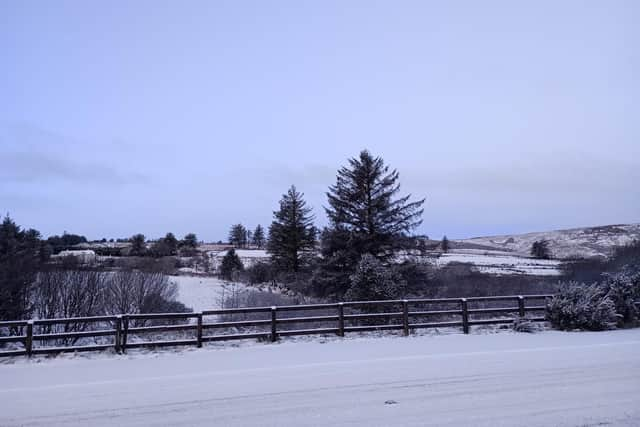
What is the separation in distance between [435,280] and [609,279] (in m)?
14.7

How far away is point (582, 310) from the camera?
1349 cm

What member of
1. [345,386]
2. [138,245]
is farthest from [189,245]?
[345,386]

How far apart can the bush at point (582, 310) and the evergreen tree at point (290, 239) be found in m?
26.7

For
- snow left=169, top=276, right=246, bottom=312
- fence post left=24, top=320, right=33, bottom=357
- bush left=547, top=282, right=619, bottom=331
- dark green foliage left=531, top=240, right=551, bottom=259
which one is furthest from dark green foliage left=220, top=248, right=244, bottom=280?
dark green foliage left=531, top=240, right=551, bottom=259

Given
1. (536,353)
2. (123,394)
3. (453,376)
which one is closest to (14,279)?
(123,394)

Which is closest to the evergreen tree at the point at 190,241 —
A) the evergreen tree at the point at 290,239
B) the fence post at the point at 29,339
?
the evergreen tree at the point at 290,239

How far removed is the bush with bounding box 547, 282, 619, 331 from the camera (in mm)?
13461

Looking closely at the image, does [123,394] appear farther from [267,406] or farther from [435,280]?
[435,280]

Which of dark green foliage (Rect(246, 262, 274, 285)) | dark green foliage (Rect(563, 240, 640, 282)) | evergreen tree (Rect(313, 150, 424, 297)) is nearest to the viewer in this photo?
evergreen tree (Rect(313, 150, 424, 297))

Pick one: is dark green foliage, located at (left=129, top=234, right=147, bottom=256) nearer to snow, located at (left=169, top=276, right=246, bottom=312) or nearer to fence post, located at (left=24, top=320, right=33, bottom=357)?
snow, located at (left=169, top=276, right=246, bottom=312)

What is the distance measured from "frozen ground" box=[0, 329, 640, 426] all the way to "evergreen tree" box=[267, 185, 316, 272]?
2750 cm

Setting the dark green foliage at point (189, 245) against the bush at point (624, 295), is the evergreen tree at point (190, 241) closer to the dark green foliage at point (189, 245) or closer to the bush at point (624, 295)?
the dark green foliage at point (189, 245)

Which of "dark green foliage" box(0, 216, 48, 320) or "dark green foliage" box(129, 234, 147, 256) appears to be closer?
"dark green foliage" box(0, 216, 48, 320)

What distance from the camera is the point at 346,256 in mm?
26141
